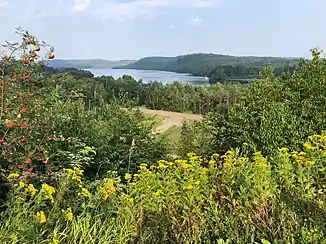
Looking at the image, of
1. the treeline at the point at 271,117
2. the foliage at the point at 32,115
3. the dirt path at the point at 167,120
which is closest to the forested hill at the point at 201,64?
the dirt path at the point at 167,120

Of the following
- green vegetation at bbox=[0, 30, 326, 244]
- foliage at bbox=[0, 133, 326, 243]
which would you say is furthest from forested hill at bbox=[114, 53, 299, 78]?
foliage at bbox=[0, 133, 326, 243]

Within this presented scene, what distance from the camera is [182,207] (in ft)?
8.43

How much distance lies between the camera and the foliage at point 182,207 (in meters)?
2.23

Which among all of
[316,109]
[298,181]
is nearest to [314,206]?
[298,181]

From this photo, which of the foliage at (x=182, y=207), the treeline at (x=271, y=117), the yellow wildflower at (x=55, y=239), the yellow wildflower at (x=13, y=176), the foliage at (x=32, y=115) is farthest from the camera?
the treeline at (x=271, y=117)

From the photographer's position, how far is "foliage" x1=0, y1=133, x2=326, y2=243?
2229 mm

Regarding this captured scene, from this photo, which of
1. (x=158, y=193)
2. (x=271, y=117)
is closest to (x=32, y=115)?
(x=158, y=193)

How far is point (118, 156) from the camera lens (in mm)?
6375

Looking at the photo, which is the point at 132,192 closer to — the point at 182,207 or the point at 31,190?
the point at 182,207

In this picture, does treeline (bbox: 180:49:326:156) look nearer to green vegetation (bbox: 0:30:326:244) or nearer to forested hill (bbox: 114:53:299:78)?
green vegetation (bbox: 0:30:326:244)

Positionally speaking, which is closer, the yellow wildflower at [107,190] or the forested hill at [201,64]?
the yellow wildflower at [107,190]

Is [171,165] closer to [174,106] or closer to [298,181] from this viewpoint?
[298,181]

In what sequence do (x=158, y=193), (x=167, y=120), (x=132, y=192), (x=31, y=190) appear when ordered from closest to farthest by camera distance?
(x=31, y=190) → (x=158, y=193) → (x=132, y=192) → (x=167, y=120)

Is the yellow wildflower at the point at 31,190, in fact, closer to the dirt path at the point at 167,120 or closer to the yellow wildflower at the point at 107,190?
the yellow wildflower at the point at 107,190
